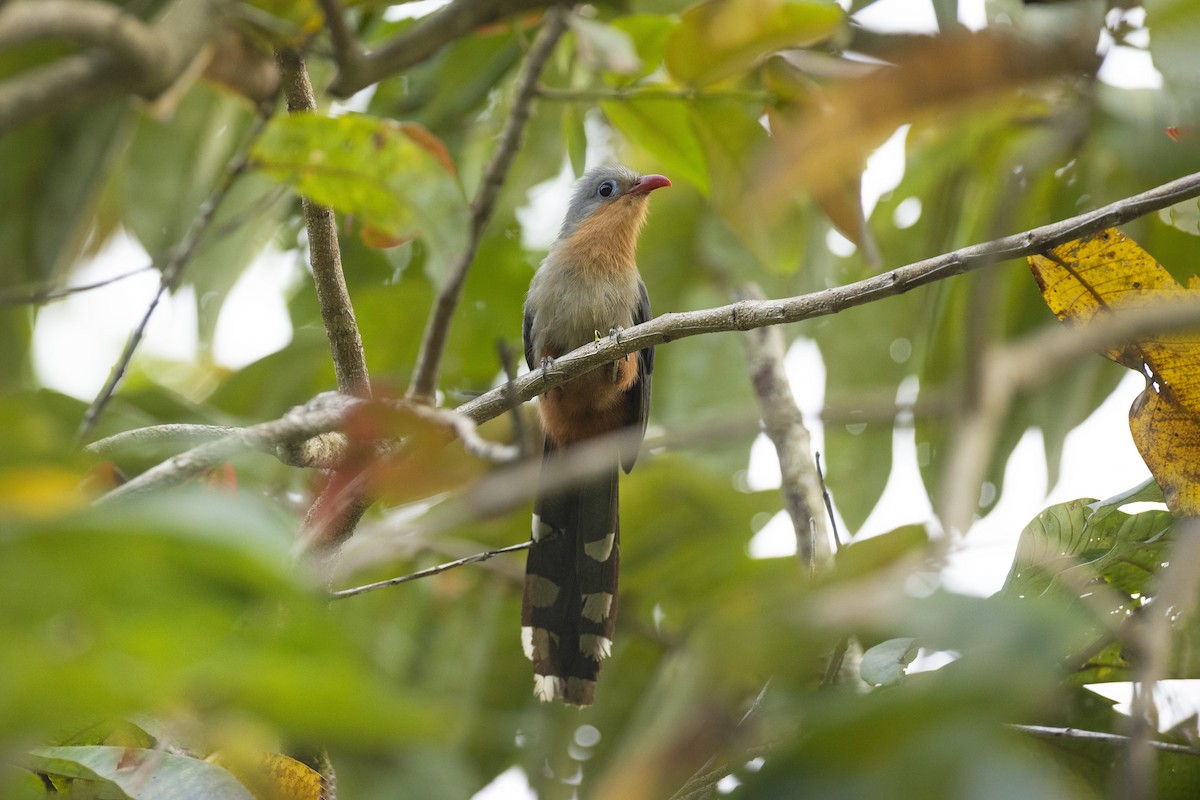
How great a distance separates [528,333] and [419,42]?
3.03 m

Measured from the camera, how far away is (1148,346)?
2475mm

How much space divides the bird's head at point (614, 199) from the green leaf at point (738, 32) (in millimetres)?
2240

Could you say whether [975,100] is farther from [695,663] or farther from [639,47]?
[639,47]

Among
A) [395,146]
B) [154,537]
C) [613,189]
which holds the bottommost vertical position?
[613,189]

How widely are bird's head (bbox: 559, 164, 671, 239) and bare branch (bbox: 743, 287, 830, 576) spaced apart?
0.75m

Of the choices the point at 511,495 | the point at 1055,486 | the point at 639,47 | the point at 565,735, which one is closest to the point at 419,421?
the point at 511,495

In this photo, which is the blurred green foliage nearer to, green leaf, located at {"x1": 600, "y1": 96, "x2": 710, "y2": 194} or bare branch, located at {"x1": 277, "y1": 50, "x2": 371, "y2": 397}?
green leaf, located at {"x1": 600, "y1": 96, "x2": 710, "y2": 194}

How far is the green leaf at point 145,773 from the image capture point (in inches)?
78.2

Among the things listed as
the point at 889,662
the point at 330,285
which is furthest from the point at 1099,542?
the point at 330,285

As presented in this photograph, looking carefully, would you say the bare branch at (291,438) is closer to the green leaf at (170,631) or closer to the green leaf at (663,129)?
the green leaf at (170,631)

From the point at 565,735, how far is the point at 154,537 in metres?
3.62

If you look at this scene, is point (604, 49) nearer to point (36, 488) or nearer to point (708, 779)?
point (36, 488)

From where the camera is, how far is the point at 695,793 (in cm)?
219

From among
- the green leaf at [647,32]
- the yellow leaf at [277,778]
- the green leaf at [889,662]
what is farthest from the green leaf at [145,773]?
the green leaf at [647,32]
